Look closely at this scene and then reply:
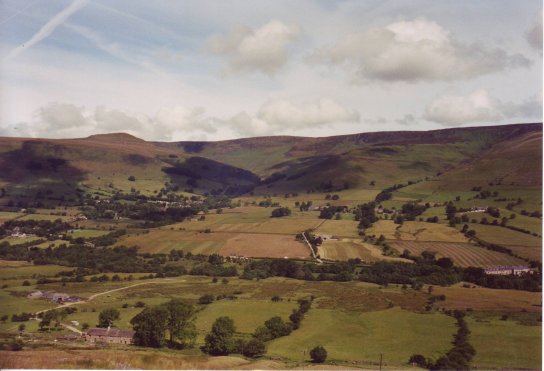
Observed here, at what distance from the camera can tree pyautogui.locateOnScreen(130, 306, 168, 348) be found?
143ft

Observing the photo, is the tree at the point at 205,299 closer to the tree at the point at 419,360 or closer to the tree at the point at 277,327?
the tree at the point at 277,327

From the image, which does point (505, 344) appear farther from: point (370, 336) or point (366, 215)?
point (366, 215)

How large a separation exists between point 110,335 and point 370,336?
25.5m

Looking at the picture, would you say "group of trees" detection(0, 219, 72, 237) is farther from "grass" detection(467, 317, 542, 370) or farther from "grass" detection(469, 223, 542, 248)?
"grass" detection(467, 317, 542, 370)

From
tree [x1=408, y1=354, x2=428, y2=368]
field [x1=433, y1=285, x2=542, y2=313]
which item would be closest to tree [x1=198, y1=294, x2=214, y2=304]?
field [x1=433, y1=285, x2=542, y2=313]

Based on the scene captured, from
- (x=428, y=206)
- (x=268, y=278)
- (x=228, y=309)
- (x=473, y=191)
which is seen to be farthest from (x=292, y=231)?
(x=473, y=191)

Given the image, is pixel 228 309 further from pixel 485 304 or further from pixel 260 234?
pixel 260 234

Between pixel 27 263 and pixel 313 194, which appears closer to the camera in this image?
Answer: pixel 27 263

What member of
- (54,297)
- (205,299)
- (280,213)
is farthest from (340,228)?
(54,297)

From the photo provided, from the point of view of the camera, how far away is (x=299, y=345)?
45.2 m

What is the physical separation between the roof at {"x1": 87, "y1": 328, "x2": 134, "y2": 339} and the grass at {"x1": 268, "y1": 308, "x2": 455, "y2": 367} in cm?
1388

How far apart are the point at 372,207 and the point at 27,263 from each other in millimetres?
84440

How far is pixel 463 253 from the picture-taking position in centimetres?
8019

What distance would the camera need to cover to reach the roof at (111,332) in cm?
4558
